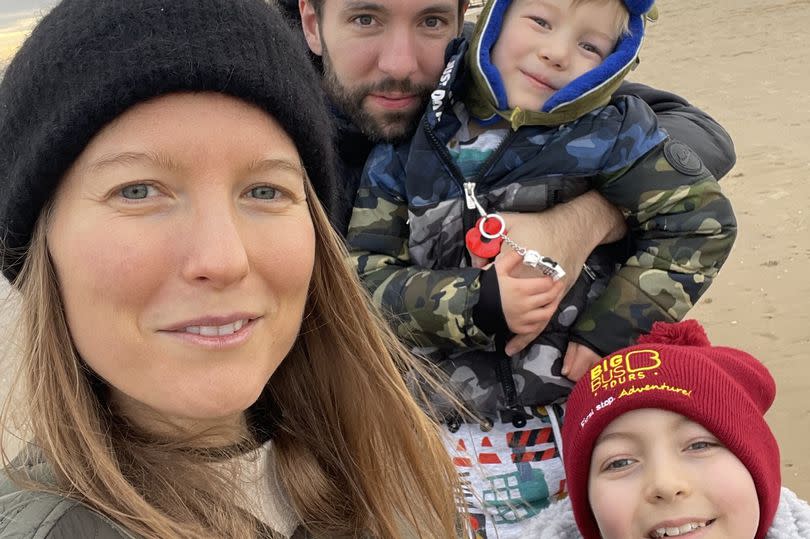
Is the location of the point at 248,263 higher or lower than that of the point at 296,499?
higher

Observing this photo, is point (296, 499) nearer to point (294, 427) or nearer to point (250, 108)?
point (294, 427)

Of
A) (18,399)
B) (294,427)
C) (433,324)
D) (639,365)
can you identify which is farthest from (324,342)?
(639,365)

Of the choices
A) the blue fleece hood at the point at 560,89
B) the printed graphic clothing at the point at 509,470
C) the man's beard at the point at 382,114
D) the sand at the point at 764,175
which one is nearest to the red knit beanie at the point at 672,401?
the printed graphic clothing at the point at 509,470

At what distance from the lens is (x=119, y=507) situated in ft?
A: 4.73

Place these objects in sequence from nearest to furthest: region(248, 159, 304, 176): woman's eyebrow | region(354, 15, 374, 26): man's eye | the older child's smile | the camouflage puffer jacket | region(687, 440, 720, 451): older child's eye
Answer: region(248, 159, 304, 176): woman's eyebrow
the older child's smile
region(687, 440, 720, 451): older child's eye
the camouflage puffer jacket
region(354, 15, 374, 26): man's eye

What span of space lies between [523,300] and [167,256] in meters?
1.16

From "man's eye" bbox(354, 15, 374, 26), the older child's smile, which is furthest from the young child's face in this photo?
the older child's smile

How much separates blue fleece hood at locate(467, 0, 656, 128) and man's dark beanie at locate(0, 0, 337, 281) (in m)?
0.97

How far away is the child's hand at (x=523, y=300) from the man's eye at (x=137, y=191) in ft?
3.79

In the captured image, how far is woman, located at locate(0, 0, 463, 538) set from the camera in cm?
144

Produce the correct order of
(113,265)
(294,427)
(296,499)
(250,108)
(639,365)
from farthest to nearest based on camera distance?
(639,365)
(294,427)
(296,499)
(250,108)
(113,265)

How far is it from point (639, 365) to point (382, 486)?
80cm

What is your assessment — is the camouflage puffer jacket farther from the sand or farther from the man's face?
the sand

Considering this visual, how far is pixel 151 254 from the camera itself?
4.70 ft
